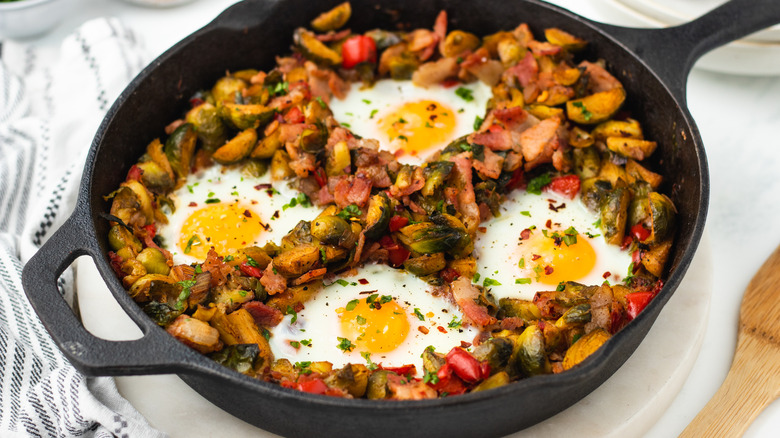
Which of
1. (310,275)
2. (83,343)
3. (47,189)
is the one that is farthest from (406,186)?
(47,189)

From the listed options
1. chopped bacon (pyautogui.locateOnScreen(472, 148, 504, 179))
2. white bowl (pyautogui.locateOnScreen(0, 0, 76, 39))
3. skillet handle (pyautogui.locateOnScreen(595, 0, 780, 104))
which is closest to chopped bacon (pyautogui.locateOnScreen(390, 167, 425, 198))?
chopped bacon (pyautogui.locateOnScreen(472, 148, 504, 179))

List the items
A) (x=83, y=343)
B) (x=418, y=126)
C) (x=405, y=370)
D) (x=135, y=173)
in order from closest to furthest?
(x=83, y=343) → (x=405, y=370) → (x=135, y=173) → (x=418, y=126)

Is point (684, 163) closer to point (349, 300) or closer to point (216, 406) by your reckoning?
point (349, 300)

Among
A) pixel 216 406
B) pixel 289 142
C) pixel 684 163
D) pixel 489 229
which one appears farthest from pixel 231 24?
pixel 684 163

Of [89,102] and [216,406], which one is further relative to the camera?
[89,102]

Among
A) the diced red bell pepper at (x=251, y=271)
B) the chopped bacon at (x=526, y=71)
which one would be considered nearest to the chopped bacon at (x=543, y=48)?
the chopped bacon at (x=526, y=71)

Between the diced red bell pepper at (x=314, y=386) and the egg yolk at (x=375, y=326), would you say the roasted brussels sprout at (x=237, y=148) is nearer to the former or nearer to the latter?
the egg yolk at (x=375, y=326)

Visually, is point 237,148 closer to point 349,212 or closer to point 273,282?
point 349,212
